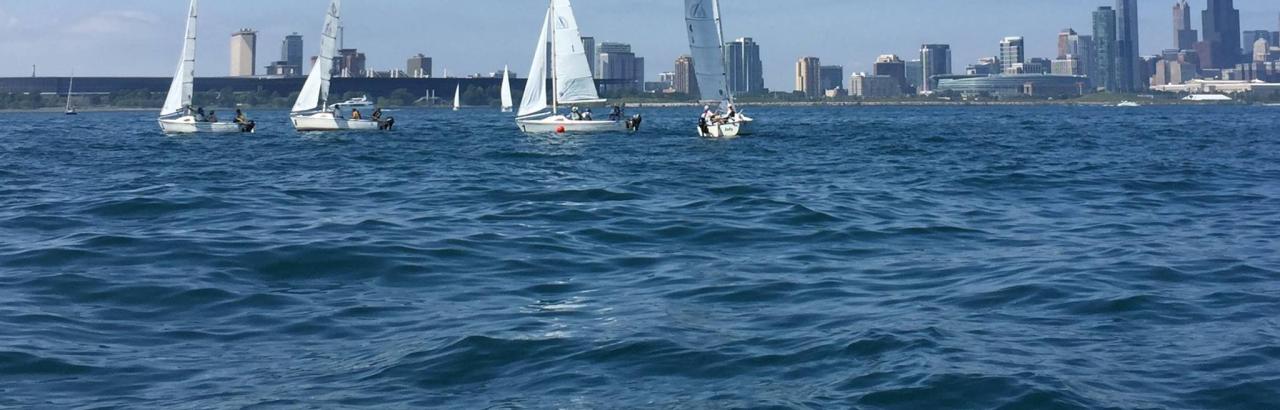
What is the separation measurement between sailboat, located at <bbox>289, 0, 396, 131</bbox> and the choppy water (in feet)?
128

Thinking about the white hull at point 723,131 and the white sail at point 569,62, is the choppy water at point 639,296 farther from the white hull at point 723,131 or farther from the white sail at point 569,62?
the white sail at point 569,62

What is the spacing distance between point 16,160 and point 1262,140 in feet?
156

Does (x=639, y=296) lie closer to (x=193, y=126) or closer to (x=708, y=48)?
(x=708, y=48)

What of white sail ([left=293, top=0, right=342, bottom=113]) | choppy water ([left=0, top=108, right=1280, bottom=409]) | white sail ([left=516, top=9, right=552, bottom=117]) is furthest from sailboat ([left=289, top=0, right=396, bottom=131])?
choppy water ([left=0, top=108, right=1280, bottom=409])

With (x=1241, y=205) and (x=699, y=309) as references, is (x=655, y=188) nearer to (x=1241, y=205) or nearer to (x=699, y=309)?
(x=1241, y=205)

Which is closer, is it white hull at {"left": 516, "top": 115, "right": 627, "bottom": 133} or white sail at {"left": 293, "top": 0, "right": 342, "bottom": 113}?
white hull at {"left": 516, "top": 115, "right": 627, "bottom": 133}

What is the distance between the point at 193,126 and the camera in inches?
2490

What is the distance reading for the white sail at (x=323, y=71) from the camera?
7131 centimetres

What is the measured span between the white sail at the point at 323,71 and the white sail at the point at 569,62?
507 inches

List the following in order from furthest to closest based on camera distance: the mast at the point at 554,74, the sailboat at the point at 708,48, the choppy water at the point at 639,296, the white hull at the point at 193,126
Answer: the mast at the point at 554,74 → the sailboat at the point at 708,48 → the white hull at the point at 193,126 → the choppy water at the point at 639,296

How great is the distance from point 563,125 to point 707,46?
8.51 m

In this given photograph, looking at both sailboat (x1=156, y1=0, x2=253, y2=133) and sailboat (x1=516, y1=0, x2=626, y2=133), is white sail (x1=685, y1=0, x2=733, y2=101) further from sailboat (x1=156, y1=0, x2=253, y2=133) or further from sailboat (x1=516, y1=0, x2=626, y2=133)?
sailboat (x1=156, y1=0, x2=253, y2=133)

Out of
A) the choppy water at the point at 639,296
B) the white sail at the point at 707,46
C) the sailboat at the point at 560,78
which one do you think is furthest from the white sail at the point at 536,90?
the choppy water at the point at 639,296

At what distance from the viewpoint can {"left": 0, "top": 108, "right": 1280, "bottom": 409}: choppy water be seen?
959 cm
